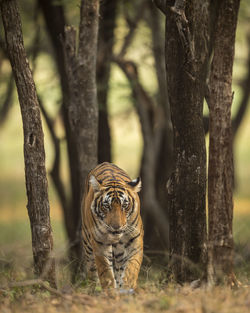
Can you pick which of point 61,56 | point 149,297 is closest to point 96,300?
point 149,297

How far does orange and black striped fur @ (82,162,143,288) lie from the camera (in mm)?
7496

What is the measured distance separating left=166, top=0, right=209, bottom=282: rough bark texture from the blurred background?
923 mm

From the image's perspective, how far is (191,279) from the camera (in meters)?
6.81

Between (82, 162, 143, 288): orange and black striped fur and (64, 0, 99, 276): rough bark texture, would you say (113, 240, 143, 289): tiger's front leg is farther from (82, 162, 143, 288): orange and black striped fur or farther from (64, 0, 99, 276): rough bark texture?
(64, 0, 99, 276): rough bark texture

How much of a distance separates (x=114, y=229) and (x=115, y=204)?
0.95ft

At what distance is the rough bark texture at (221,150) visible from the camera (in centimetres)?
643

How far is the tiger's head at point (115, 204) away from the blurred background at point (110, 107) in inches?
26.8

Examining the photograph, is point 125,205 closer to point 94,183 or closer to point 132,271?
point 94,183

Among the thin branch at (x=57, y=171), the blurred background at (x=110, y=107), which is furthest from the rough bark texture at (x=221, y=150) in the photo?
the thin branch at (x=57, y=171)

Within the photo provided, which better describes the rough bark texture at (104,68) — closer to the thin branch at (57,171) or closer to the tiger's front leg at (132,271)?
the thin branch at (57,171)

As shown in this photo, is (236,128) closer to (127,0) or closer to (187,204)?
(127,0)

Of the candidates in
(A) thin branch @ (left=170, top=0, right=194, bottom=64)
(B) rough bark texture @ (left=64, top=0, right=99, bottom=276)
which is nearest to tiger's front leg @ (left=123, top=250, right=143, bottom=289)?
(B) rough bark texture @ (left=64, top=0, right=99, bottom=276)

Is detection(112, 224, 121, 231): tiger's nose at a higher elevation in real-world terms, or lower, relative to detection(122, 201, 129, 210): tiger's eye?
lower

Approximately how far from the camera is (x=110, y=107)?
1856cm
